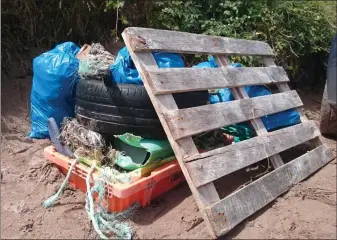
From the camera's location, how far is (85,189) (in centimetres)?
276

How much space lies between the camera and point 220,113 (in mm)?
2824

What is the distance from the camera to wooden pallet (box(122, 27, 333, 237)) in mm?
2426

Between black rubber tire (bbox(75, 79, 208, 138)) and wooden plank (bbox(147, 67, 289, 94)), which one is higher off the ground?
wooden plank (bbox(147, 67, 289, 94))

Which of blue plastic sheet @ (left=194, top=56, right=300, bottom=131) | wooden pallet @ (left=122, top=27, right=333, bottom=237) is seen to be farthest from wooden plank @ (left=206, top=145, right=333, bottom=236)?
blue plastic sheet @ (left=194, top=56, right=300, bottom=131)

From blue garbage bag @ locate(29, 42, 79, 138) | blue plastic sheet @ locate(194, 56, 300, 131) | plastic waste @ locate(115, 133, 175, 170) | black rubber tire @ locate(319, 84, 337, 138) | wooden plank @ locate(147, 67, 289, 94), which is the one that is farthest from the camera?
black rubber tire @ locate(319, 84, 337, 138)

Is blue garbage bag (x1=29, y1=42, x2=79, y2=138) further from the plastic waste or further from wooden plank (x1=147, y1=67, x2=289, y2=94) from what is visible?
wooden plank (x1=147, y1=67, x2=289, y2=94)

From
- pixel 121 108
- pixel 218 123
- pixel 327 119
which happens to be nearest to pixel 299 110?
pixel 327 119

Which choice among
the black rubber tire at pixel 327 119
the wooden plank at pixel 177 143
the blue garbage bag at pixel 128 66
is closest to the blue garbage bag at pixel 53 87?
the blue garbage bag at pixel 128 66

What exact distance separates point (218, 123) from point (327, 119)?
6.14 feet

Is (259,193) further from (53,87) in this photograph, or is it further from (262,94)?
(53,87)

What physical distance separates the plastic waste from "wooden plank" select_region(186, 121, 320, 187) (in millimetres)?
352

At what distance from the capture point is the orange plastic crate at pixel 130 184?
7.93ft

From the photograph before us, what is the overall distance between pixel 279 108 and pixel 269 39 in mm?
1504

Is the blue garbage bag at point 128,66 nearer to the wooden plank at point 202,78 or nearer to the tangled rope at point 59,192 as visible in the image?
the wooden plank at point 202,78
